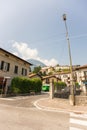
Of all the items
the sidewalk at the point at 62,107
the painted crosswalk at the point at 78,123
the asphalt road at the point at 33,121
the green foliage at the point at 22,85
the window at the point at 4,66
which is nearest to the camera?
the asphalt road at the point at 33,121

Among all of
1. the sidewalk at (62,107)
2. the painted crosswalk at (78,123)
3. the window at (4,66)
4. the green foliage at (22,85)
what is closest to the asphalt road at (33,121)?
the painted crosswalk at (78,123)

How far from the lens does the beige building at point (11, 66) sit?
24.4 metres

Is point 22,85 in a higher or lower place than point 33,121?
higher

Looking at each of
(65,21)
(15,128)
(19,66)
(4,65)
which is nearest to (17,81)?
(4,65)

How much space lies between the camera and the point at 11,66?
1068 inches

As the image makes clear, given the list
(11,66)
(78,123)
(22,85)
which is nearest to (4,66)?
(11,66)

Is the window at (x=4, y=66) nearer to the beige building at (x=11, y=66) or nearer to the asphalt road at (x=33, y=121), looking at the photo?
the beige building at (x=11, y=66)

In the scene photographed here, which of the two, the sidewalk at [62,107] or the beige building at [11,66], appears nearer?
the sidewalk at [62,107]

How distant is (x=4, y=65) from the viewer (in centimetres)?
2497

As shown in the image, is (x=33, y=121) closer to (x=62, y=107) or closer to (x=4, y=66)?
(x=62, y=107)

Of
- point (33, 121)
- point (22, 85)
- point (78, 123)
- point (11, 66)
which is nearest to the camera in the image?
point (78, 123)

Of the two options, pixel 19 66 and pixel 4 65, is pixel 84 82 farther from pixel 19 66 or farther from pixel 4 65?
pixel 4 65

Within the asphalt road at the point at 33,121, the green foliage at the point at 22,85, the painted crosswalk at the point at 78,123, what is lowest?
the painted crosswalk at the point at 78,123

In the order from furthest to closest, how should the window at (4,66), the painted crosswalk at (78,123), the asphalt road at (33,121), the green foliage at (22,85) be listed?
1. the green foliage at (22,85)
2. the window at (4,66)
3. the painted crosswalk at (78,123)
4. the asphalt road at (33,121)
